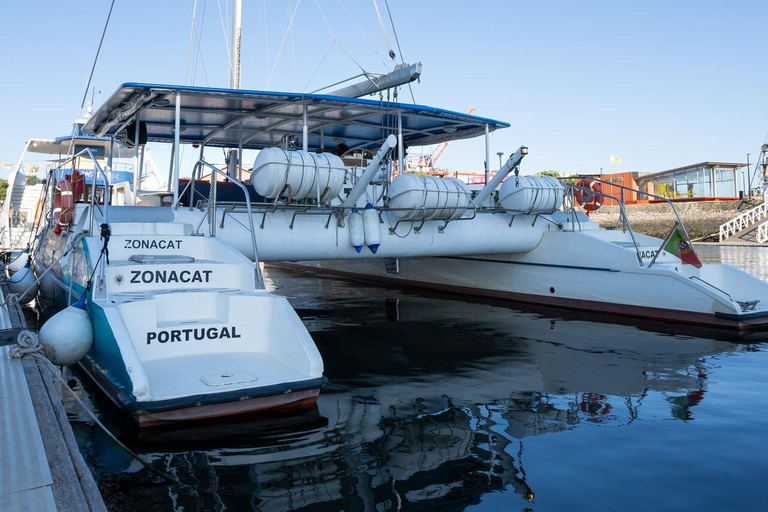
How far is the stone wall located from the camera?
3278cm

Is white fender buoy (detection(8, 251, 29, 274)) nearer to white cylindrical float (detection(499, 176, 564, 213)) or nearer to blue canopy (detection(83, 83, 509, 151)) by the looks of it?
blue canopy (detection(83, 83, 509, 151))

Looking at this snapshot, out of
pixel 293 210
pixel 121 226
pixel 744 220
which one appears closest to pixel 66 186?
pixel 121 226

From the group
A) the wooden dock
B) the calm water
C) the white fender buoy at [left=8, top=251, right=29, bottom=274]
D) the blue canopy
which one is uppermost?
the blue canopy

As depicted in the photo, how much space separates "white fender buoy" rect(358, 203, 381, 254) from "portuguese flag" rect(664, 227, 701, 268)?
4.75 meters

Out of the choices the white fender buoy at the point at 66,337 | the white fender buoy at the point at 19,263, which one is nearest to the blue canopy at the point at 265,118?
the white fender buoy at the point at 19,263

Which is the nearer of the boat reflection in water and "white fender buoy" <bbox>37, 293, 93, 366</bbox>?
the boat reflection in water

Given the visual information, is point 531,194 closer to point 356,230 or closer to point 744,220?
point 356,230

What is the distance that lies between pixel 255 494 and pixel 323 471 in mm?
488

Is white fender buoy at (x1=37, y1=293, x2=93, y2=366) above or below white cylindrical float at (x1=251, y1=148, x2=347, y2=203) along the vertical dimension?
below

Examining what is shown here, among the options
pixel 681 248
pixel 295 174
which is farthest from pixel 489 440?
pixel 681 248

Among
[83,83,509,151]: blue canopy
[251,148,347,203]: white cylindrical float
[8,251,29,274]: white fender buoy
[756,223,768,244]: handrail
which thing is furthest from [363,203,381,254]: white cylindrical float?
[756,223,768,244]: handrail

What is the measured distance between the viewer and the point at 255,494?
332cm

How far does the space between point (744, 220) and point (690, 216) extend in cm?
324

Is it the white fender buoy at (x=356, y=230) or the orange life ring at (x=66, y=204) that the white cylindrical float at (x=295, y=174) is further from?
the orange life ring at (x=66, y=204)
